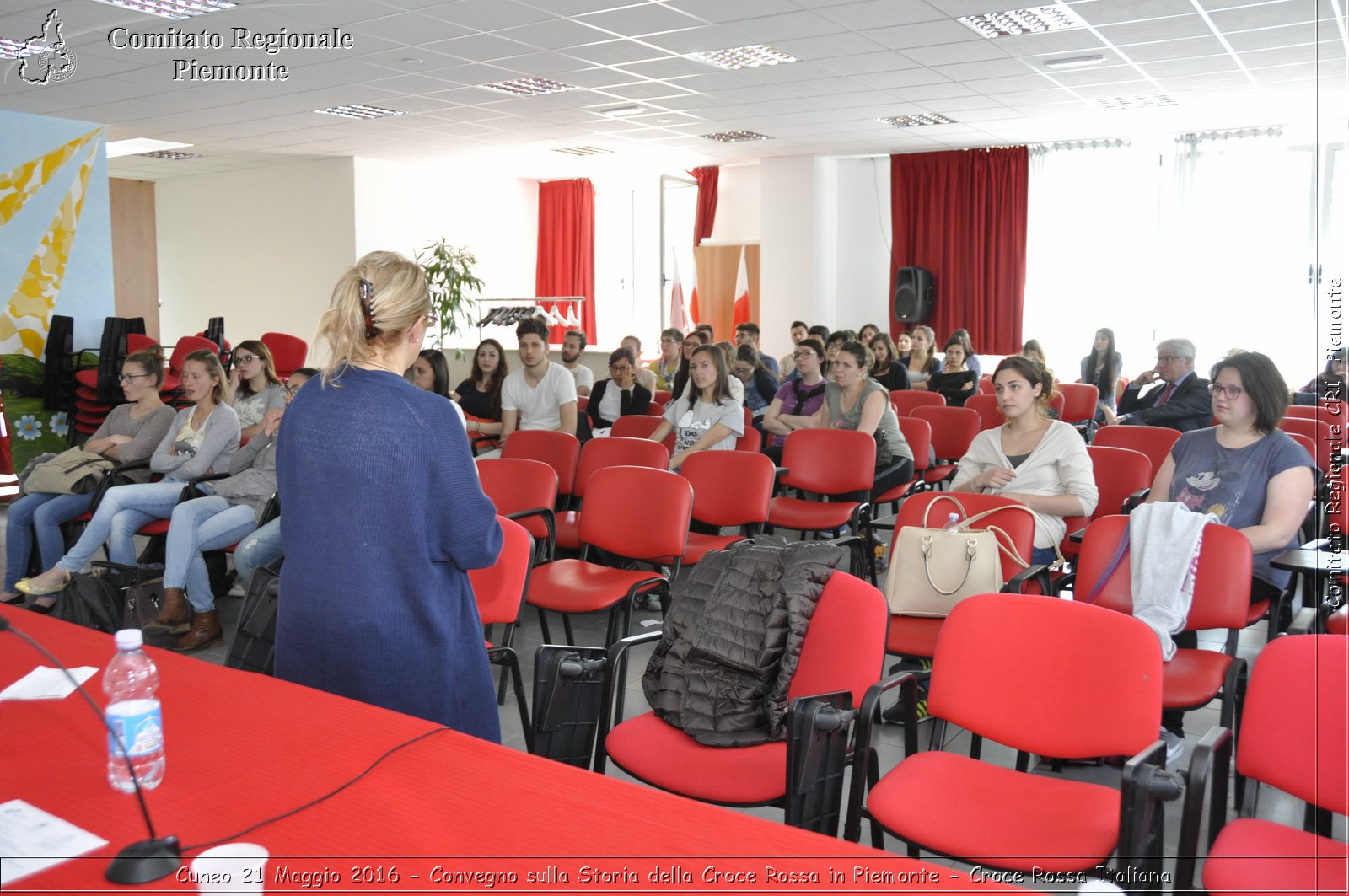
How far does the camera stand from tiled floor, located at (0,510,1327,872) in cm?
289

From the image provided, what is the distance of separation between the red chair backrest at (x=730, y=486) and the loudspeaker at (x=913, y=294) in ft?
27.7

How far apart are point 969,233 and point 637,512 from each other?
31.3 feet

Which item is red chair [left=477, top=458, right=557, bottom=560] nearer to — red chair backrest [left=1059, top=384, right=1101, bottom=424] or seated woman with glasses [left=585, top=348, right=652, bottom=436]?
seated woman with glasses [left=585, top=348, right=652, bottom=436]

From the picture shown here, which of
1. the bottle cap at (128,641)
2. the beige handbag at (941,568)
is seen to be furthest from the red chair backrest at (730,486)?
the bottle cap at (128,641)

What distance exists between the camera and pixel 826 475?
17.4ft

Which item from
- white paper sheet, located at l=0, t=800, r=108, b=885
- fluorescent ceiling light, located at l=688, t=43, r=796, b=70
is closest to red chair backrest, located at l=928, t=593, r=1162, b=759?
white paper sheet, located at l=0, t=800, r=108, b=885

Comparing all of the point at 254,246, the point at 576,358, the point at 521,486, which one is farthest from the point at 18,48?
the point at 254,246

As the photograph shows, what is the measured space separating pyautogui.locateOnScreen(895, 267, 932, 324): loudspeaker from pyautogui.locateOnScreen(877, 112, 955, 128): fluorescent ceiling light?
2.30m

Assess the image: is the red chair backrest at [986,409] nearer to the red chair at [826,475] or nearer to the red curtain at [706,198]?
the red chair at [826,475]

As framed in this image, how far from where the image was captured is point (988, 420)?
7.41m

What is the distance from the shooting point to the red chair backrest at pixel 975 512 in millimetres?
3361

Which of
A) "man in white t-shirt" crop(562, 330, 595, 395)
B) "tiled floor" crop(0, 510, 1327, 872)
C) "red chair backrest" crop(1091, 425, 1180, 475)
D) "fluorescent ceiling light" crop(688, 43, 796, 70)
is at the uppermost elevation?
"fluorescent ceiling light" crop(688, 43, 796, 70)

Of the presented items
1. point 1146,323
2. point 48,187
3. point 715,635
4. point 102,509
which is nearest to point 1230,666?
point 715,635

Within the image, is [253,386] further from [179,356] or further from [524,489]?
[179,356]
